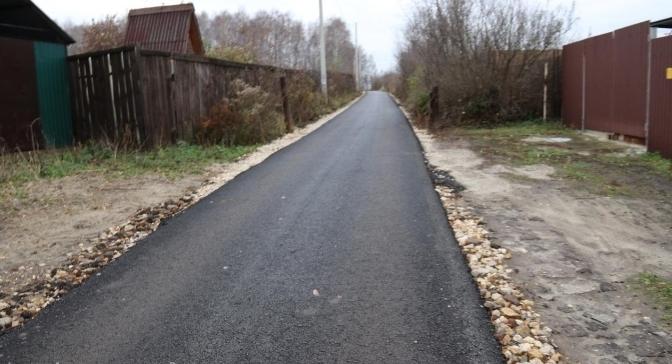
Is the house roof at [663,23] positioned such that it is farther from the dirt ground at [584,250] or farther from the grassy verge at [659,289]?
the grassy verge at [659,289]

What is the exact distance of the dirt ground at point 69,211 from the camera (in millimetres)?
5086

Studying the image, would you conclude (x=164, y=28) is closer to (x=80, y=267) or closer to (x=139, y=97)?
(x=139, y=97)

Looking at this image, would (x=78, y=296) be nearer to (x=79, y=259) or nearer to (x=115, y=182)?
(x=79, y=259)

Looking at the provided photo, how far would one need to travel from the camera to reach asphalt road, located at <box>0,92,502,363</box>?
3318mm

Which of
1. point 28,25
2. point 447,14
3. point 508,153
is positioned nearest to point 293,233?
point 508,153

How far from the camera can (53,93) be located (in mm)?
12531

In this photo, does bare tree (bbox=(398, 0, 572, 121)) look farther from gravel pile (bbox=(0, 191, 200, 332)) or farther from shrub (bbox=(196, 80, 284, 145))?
gravel pile (bbox=(0, 191, 200, 332))

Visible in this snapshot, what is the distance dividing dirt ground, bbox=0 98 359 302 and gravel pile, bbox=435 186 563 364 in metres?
3.57

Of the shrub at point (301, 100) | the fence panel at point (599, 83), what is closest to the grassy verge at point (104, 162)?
the shrub at point (301, 100)

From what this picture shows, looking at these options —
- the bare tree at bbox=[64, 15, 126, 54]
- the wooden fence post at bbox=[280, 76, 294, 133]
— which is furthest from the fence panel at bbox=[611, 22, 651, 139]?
the bare tree at bbox=[64, 15, 126, 54]

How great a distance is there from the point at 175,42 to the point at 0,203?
1775 cm

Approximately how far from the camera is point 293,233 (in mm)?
5707

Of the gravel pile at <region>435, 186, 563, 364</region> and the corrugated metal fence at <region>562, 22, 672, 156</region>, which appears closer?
the gravel pile at <region>435, 186, 563, 364</region>

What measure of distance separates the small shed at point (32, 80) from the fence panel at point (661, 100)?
38.0 feet
